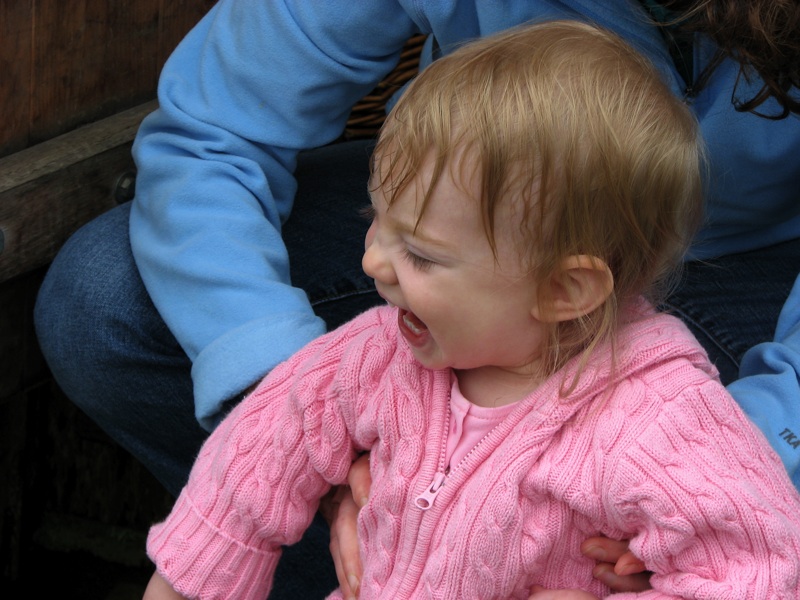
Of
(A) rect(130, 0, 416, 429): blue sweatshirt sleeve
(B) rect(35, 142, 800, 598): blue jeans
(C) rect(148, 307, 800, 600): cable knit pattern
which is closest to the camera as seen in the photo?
(C) rect(148, 307, 800, 600): cable knit pattern

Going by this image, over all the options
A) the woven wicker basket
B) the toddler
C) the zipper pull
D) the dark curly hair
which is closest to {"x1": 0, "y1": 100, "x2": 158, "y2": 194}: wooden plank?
the woven wicker basket

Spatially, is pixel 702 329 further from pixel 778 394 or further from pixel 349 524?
pixel 349 524

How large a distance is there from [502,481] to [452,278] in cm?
18

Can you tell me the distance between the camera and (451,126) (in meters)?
0.98

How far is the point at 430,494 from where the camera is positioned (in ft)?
3.54

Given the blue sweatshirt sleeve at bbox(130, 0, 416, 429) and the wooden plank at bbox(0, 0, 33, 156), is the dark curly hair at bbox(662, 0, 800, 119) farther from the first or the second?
the wooden plank at bbox(0, 0, 33, 156)

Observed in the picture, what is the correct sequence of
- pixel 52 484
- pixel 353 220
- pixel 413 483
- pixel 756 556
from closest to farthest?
pixel 756 556, pixel 413 483, pixel 353 220, pixel 52 484

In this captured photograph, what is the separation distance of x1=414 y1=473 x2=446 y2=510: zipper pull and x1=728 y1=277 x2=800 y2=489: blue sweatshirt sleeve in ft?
1.13

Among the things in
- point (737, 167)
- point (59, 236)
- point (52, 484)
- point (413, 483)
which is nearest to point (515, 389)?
point (413, 483)

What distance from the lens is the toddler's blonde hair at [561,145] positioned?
0.97 m

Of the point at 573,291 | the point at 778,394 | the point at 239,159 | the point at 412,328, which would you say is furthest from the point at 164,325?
the point at 778,394

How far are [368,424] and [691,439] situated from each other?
0.31 m

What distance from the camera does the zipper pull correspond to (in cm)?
108

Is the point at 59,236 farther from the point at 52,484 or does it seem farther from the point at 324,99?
the point at 52,484
